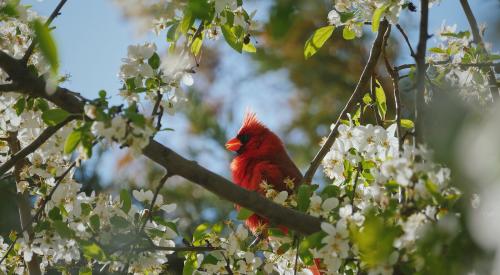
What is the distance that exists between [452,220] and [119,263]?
0.97 m

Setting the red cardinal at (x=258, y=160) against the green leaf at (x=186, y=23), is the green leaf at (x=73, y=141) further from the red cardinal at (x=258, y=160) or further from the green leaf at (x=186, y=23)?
the red cardinal at (x=258, y=160)

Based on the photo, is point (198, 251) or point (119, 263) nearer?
point (119, 263)

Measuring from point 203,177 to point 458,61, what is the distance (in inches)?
43.2

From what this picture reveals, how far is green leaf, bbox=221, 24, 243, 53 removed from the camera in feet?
7.00

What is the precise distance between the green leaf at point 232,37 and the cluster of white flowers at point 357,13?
0.30 meters

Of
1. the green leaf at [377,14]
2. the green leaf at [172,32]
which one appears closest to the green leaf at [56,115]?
the green leaf at [172,32]

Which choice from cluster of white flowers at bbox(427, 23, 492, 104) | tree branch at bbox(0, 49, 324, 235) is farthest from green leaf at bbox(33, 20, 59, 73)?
cluster of white flowers at bbox(427, 23, 492, 104)

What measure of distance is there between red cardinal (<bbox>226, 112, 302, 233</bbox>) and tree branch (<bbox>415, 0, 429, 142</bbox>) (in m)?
1.66

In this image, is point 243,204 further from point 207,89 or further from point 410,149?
point 207,89

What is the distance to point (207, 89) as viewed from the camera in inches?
268

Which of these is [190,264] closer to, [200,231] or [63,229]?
[200,231]

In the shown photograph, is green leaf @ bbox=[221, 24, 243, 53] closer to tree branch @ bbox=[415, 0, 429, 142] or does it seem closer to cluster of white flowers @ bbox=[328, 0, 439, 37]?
cluster of white flowers @ bbox=[328, 0, 439, 37]

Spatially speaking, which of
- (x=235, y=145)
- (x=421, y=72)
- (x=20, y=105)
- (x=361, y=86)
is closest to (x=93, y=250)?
(x=20, y=105)

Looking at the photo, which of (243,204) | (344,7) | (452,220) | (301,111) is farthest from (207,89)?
(452,220)
